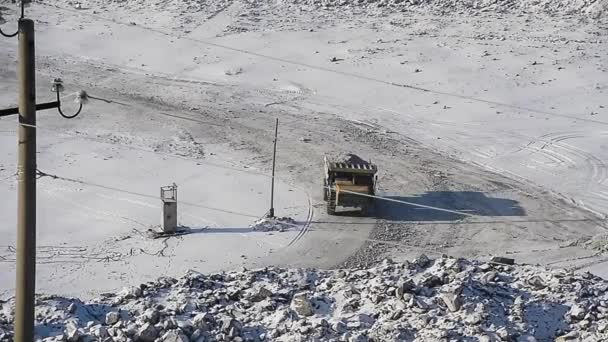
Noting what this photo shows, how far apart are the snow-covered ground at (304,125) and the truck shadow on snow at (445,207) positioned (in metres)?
0.11

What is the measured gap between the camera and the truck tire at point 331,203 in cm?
2712

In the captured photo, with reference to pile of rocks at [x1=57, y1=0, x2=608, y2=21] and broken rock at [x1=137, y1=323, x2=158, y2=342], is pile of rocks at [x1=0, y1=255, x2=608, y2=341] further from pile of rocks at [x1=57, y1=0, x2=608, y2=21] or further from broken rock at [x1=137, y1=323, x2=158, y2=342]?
pile of rocks at [x1=57, y1=0, x2=608, y2=21]

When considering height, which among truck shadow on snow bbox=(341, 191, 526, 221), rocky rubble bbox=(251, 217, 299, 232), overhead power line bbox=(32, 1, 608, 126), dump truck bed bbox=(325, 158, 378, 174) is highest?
overhead power line bbox=(32, 1, 608, 126)

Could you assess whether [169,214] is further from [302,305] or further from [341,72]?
[341,72]

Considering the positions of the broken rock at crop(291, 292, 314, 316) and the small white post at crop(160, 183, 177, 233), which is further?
the small white post at crop(160, 183, 177, 233)

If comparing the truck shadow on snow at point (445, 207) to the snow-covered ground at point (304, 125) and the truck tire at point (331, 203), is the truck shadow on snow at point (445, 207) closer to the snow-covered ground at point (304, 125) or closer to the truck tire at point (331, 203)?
the snow-covered ground at point (304, 125)

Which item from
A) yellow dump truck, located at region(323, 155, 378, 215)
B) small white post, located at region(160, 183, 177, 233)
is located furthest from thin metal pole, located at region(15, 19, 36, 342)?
yellow dump truck, located at region(323, 155, 378, 215)

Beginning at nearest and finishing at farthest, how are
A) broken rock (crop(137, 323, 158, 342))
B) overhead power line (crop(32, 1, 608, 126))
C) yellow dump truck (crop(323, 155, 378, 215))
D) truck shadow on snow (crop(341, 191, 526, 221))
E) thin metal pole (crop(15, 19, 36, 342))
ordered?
thin metal pole (crop(15, 19, 36, 342))
broken rock (crop(137, 323, 158, 342))
yellow dump truck (crop(323, 155, 378, 215))
truck shadow on snow (crop(341, 191, 526, 221))
overhead power line (crop(32, 1, 608, 126))

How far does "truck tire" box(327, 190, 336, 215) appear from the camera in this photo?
27.1 meters

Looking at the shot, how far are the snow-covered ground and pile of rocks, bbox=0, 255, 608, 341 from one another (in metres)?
5.16

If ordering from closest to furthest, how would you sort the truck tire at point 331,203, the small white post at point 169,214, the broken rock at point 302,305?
the broken rock at point 302,305
the small white post at point 169,214
the truck tire at point 331,203

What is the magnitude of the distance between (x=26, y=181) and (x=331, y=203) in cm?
1803

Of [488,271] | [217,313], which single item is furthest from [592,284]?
[217,313]

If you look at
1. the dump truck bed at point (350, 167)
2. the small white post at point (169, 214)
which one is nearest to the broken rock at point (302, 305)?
the small white post at point (169, 214)
